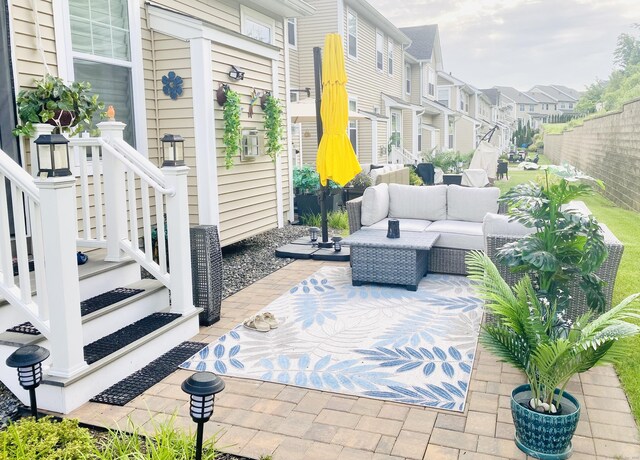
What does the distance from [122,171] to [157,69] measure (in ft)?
6.31

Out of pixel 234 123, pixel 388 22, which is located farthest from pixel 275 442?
pixel 388 22

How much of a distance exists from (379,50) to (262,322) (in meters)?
17.1

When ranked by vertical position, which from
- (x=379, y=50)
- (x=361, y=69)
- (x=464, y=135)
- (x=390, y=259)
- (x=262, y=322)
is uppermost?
(x=379, y=50)

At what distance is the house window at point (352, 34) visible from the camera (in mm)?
17141

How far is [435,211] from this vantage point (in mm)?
7598

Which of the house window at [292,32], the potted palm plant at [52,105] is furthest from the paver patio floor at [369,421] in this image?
the house window at [292,32]

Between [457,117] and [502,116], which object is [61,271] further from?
[502,116]

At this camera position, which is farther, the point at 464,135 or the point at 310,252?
the point at 464,135

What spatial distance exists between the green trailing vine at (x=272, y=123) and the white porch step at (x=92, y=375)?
Answer: 4.06 metres

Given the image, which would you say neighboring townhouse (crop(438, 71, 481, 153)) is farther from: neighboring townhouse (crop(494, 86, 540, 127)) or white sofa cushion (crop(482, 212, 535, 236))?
neighboring townhouse (crop(494, 86, 540, 127))

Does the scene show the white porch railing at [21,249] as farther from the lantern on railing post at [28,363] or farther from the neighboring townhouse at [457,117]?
the neighboring townhouse at [457,117]

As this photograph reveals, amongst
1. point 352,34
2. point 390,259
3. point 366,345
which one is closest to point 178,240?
point 366,345

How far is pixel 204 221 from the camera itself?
658cm

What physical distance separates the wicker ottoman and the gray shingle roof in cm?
2213
